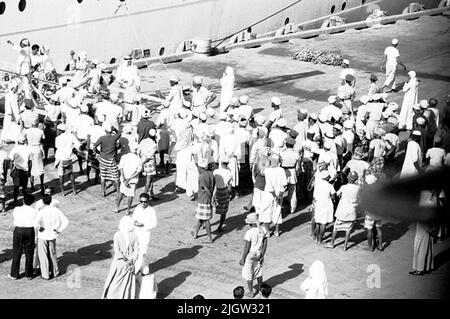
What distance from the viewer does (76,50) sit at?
22750mm

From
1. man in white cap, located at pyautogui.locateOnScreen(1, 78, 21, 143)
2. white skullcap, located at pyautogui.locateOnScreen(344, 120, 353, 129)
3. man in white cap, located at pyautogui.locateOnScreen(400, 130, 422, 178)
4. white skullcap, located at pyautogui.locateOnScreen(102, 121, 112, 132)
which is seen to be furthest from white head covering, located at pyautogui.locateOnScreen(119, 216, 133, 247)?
man in white cap, located at pyautogui.locateOnScreen(1, 78, 21, 143)

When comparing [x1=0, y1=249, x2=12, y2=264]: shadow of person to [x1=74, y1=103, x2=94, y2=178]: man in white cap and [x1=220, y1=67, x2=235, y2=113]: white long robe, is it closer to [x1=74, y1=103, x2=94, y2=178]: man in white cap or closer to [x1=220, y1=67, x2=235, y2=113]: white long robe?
[x1=74, y1=103, x2=94, y2=178]: man in white cap

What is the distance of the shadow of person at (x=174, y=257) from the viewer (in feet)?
36.9

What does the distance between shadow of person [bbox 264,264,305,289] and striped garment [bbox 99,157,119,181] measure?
367 cm

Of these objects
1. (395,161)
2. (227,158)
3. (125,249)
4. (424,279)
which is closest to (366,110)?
(395,161)

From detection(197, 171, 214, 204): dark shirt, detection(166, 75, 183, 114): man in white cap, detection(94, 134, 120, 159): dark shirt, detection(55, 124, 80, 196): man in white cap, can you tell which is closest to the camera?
detection(197, 171, 214, 204): dark shirt

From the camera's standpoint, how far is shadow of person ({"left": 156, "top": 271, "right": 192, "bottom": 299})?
10.3 metres

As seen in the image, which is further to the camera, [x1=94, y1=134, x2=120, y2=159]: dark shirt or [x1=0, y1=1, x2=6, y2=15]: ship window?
[x1=0, y1=1, x2=6, y2=15]: ship window

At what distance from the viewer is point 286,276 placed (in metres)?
11.0

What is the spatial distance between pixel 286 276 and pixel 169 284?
168 centimetres

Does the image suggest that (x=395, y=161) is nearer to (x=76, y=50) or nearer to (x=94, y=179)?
(x=94, y=179)

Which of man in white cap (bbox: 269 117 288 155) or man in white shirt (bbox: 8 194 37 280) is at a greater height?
man in white cap (bbox: 269 117 288 155)

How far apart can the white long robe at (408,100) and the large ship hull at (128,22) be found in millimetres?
9622

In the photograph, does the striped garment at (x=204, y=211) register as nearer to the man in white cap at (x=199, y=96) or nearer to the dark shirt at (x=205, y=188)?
the dark shirt at (x=205, y=188)
